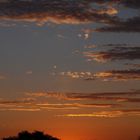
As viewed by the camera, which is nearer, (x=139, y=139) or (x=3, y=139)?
(x=139, y=139)

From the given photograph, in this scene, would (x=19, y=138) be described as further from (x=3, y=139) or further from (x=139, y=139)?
(x=139, y=139)

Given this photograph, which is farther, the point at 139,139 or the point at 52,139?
the point at 52,139

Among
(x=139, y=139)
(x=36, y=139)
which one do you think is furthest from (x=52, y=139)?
(x=139, y=139)

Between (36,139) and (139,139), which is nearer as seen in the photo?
(139,139)

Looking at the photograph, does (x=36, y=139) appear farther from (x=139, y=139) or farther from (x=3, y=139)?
(x=139, y=139)

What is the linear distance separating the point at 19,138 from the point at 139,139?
32503 mm

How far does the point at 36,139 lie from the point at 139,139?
89.8ft

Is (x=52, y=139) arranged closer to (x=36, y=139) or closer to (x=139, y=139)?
(x=36, y=139)

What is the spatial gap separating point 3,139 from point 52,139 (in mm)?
13692

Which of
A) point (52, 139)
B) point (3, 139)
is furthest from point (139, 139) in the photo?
point (3, 139)

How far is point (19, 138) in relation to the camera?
166375mm

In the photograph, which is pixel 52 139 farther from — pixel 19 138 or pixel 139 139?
pixel 139 139

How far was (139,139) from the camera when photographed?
492ft

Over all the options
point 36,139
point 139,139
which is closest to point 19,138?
point 36,139
